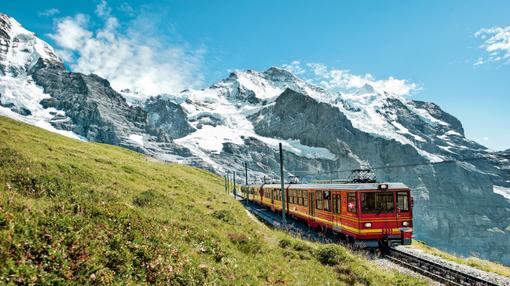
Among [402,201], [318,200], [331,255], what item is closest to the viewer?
[331,255]

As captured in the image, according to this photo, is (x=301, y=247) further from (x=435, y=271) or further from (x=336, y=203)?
(x=336, y=203)

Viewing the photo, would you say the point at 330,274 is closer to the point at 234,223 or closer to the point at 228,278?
the point at 228,278

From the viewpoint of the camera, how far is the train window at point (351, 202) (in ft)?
66.1

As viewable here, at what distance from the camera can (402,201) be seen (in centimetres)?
2031

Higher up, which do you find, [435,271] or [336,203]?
[336,203]

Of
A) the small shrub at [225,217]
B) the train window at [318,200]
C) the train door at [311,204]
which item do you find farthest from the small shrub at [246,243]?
the train door at [311,204]

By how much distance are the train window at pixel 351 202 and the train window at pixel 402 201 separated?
9.10 ft

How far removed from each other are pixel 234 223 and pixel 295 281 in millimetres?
7751

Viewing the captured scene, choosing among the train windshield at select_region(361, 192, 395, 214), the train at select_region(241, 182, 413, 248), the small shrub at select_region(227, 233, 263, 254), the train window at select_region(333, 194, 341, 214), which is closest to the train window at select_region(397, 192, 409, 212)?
the train at select_region(241, 182, 413, 248)

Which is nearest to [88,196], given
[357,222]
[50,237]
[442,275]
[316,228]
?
[50,237]

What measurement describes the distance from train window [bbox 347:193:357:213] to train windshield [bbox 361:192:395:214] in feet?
1.71

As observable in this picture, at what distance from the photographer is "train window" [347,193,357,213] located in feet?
66.1

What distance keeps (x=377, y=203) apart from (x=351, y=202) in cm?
153

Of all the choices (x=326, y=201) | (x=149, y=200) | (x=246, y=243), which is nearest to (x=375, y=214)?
(x=326, y=201)
